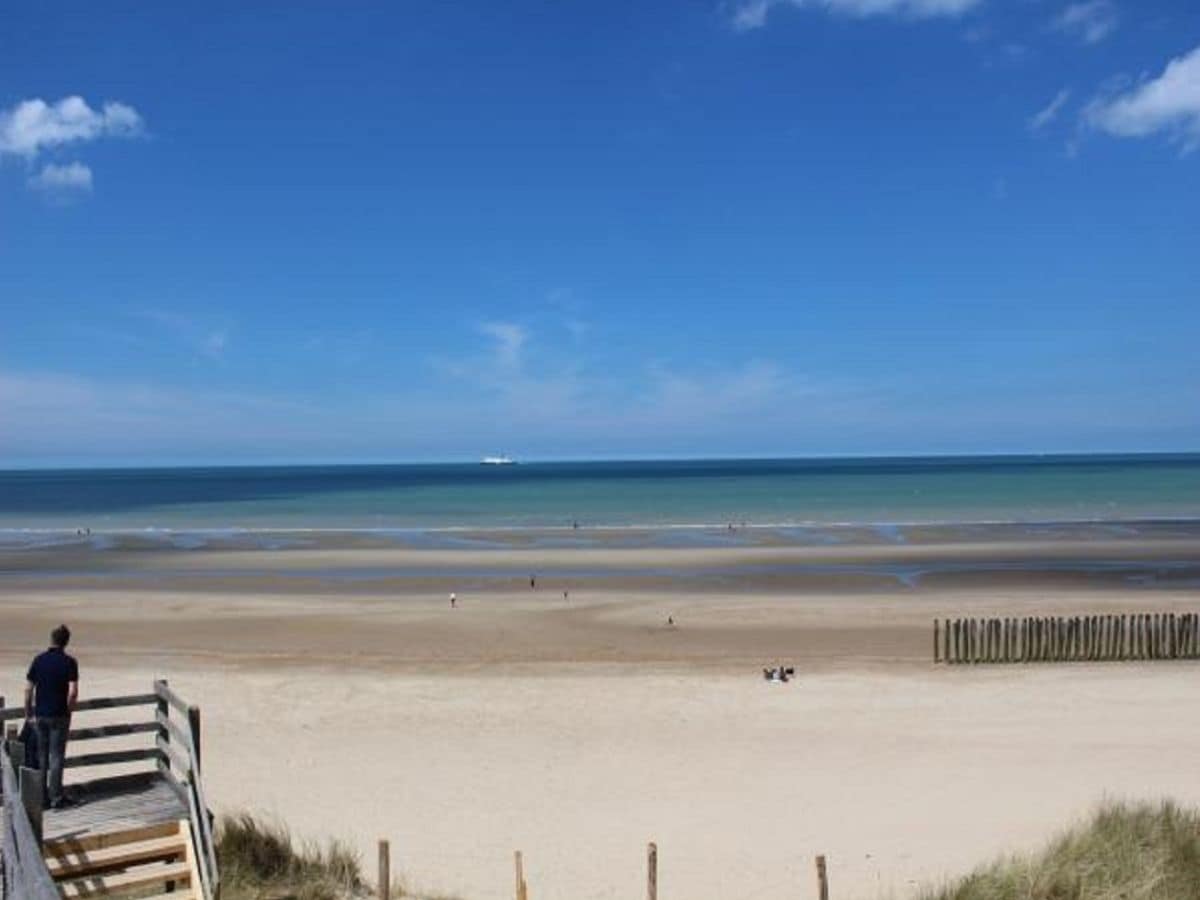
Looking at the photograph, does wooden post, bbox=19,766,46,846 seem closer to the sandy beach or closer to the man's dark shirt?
the man's dark shirt

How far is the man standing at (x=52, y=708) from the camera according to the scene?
10461 millimetres

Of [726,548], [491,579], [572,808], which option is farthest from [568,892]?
[726,548]

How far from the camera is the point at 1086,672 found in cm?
2378

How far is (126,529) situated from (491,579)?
4291 cm

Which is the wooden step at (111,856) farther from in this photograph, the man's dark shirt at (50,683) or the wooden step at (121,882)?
the man's dark shirt at (50,683)

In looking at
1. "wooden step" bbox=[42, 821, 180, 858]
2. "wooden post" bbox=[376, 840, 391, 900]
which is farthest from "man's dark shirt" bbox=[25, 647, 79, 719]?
"wooden post" bbox=[376, 840, 391, 900]

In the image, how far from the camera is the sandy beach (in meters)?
13.3

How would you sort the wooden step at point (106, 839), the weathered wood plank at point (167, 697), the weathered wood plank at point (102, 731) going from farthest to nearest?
1. the weathered wood plank at point (167, 697)
2. the weathered wood plank at point (102, 731)
3. the wooden step at point (106, 839)

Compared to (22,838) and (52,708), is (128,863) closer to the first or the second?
(52,708)

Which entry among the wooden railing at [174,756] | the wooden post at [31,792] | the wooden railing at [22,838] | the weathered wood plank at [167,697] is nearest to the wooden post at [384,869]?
the wooden railing at [174,756]

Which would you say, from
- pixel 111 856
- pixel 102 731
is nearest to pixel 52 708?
pixel 102 731

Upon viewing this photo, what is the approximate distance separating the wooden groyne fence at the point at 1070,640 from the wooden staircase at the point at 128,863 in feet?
62.5

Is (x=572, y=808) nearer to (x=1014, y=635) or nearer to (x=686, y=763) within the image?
(x=686, y=763)

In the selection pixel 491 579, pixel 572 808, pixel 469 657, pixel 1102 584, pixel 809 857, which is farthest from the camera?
pixel 491 579
